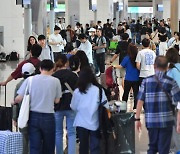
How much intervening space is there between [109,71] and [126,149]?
2165mm

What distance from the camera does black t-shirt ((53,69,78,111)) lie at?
6.73m

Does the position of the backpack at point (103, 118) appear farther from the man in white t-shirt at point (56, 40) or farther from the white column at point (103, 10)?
the white column at point (103, 10)

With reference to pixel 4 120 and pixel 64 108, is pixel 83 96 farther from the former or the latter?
pixel 4 120

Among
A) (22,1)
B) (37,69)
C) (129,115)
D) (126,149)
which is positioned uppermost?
(22,1)

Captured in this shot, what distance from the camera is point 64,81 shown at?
6.73m

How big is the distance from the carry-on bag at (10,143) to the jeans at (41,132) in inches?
10.4

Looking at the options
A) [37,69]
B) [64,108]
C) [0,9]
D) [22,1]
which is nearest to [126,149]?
[64,108]

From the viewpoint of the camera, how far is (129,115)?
7.03 m

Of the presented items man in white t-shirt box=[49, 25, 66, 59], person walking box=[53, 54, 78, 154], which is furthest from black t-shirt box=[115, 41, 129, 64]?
person walking box=[53, 54, 78, 154]

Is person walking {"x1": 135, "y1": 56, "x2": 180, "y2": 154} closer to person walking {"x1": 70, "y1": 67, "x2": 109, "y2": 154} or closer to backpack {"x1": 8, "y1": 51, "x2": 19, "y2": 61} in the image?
person walking {"x1": 70, "y1": 67, "x2": 109, "y2": 154}

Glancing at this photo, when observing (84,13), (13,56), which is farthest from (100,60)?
(84,13)

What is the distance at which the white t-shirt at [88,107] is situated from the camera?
6.20 m

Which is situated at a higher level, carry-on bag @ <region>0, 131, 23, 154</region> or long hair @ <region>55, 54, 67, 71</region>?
long hair @ <region>55, 54, 67, 71</region>

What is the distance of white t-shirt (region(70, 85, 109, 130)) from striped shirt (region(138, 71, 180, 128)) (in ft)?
1.71
